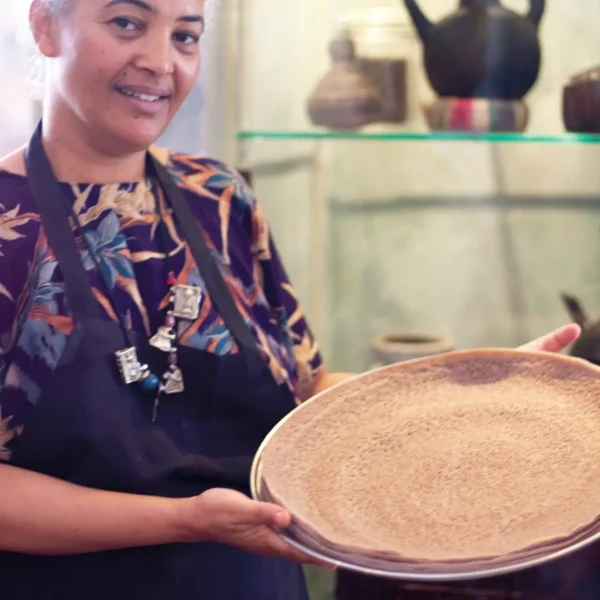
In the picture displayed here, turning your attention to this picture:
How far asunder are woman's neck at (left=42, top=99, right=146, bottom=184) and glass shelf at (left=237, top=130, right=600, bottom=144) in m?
0.52

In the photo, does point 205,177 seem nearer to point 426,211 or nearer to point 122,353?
point 122,353

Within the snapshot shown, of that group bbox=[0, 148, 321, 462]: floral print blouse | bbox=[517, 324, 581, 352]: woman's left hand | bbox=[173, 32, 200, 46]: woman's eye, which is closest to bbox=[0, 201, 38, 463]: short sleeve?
bbox=[0, 148, 321, 462]: floral print blouse

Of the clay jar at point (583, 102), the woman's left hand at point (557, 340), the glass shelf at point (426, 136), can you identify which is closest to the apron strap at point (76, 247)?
the woman's left hand at point (557, 340)

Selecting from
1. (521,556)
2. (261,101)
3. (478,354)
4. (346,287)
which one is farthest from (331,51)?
(521,556)

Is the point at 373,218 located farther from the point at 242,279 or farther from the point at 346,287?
the point at 242,279

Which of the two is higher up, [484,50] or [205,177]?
[484,50]

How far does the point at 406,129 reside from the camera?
1.29 metres

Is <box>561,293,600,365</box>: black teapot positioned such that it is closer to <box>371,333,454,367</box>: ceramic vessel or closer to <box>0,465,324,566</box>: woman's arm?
<box>371,333,454,367</box>: ceramic vessel

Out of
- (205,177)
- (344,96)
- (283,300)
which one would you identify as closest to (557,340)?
(283,300)

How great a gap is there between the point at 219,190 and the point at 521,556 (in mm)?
488

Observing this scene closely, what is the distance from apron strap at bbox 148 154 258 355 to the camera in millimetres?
823

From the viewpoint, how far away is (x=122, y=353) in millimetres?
736

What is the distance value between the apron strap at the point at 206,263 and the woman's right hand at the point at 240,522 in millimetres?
186

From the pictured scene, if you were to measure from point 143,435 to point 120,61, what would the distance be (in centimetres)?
32
